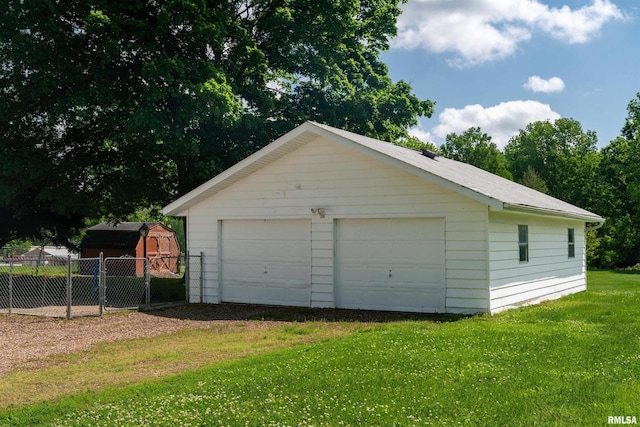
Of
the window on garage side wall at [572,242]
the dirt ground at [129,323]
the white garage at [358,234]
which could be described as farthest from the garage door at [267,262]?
the window on garage side wall at [572,242]

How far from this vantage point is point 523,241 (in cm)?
1434

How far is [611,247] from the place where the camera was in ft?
136

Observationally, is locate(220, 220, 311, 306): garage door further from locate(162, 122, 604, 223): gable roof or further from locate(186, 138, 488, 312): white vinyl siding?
locate(162, 122, 604, 223): gable roof

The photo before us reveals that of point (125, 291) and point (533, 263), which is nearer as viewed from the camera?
point (533, 263)

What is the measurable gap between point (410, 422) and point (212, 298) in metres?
11.3

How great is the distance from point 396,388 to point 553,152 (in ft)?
205

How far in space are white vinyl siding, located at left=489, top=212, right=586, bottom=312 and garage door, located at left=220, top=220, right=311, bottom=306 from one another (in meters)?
4.47

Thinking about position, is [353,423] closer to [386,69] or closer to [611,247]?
[386,69]

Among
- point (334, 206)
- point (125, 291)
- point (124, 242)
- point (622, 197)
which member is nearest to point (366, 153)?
point (334, 206)

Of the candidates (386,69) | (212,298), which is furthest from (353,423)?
(386,69)

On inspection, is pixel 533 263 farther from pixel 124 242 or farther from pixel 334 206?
pixel 124 242

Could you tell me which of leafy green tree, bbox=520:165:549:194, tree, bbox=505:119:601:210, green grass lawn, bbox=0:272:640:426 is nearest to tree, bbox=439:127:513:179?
tree, bbox=505:119:601:210

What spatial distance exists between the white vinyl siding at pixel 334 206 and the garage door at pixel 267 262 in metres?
0.24

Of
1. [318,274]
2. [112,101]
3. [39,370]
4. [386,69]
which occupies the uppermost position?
[386,69]
